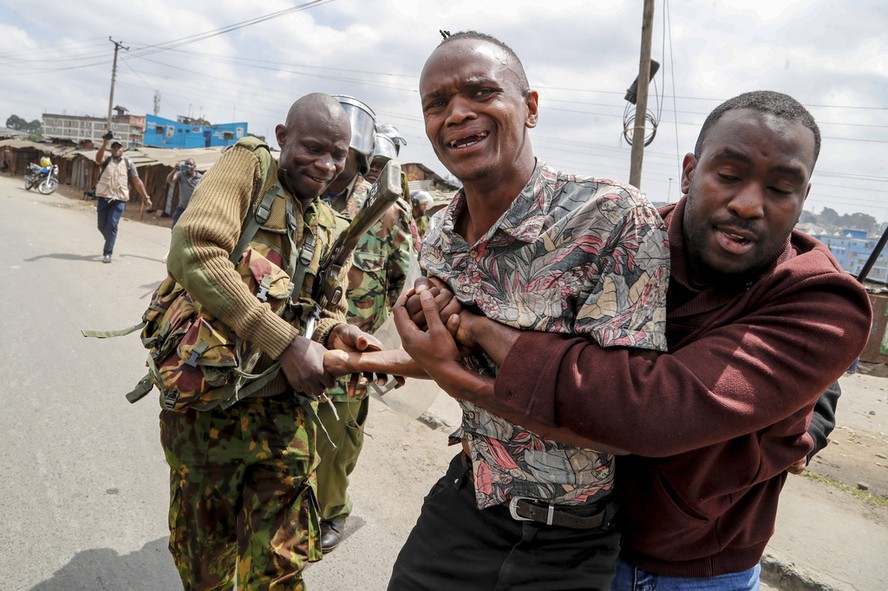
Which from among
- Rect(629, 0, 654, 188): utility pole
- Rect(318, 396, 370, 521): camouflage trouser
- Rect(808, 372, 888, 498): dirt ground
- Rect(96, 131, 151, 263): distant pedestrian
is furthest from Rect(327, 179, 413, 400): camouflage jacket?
Rect(96, 131, 151, 263): distant pedestrian

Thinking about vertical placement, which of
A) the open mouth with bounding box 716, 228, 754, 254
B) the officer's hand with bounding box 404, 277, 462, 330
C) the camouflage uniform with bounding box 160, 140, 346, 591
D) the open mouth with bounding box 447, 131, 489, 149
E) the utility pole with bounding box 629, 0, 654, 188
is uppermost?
the utility pole with bounding box 629, 0, 654, 188

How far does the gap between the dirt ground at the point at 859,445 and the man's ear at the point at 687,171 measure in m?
4.47

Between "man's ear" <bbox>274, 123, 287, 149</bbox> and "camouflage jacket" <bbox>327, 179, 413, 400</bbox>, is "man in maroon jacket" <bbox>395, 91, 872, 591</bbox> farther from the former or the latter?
"camouflage jacket" <bbox>327, 179, 413, 400</bbox>

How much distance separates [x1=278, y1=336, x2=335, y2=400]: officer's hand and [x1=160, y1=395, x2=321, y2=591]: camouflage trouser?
235 millimetres

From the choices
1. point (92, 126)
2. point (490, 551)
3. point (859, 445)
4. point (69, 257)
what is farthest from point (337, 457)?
point (92, 126)

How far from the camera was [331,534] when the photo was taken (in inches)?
125

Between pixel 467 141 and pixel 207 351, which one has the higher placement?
pixel 467 141

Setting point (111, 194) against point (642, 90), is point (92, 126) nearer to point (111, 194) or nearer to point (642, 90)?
point (111, 194)

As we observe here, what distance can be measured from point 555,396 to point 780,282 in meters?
0.50

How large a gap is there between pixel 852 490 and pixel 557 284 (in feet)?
15.1

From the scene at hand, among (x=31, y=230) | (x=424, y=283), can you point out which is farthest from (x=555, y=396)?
(x=31, y=230)

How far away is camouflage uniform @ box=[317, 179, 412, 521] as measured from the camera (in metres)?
3.14

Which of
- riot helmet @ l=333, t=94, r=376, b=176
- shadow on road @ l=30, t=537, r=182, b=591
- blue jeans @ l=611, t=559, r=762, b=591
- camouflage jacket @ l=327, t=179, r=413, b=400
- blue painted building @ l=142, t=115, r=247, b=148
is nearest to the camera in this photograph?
blue jeans @ l=611, t=559, r=762, b=591

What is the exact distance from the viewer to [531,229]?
4.65 ft
